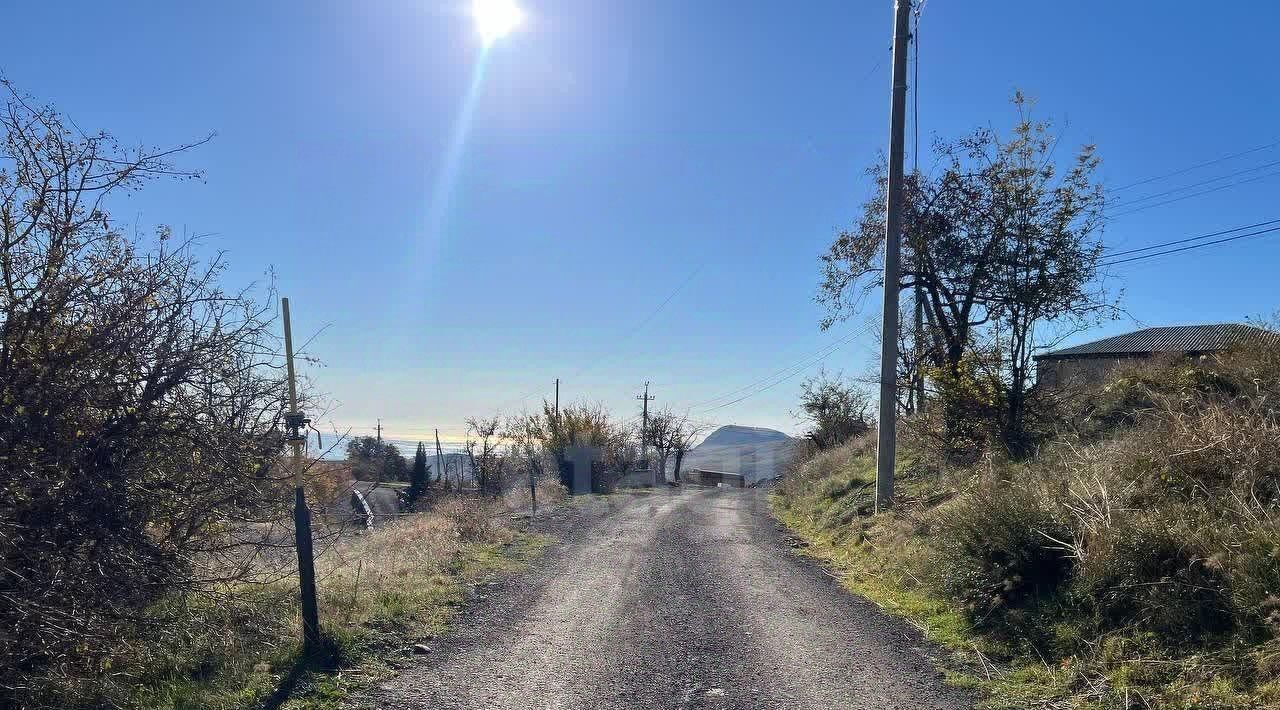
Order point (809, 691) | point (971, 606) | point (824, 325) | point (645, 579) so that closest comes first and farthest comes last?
point (809, 691) < point (971, 606) < point (645, 579) < point (824, 325)

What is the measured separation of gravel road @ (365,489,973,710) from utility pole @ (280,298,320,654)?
2.68 ft

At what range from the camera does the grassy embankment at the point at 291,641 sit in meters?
4.78

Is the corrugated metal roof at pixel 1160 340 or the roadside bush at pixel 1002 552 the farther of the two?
the corrugated metal roof at pixel 1160 340

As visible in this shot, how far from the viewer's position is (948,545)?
7.19m

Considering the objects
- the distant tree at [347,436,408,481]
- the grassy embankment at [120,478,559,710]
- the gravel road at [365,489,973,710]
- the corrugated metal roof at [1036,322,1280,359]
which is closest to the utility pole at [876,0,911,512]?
the gravel road at [365,489,973,710]

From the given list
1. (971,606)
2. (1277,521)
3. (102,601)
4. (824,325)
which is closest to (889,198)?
(824,325)

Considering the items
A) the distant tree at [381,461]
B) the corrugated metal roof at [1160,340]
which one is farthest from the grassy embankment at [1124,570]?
the distant tree at [381,461]

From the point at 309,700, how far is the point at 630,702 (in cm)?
210

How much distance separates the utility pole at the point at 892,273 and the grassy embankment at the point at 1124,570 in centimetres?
293

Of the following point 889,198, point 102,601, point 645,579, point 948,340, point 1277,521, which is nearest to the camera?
point 102,601

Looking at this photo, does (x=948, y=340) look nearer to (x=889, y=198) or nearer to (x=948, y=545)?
(x=889, y=198)

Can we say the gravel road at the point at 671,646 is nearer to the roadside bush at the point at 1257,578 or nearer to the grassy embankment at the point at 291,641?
the grassy embankment at the point at 291,641

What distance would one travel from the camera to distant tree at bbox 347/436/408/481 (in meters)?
57.8

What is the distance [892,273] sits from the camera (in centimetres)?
1170
